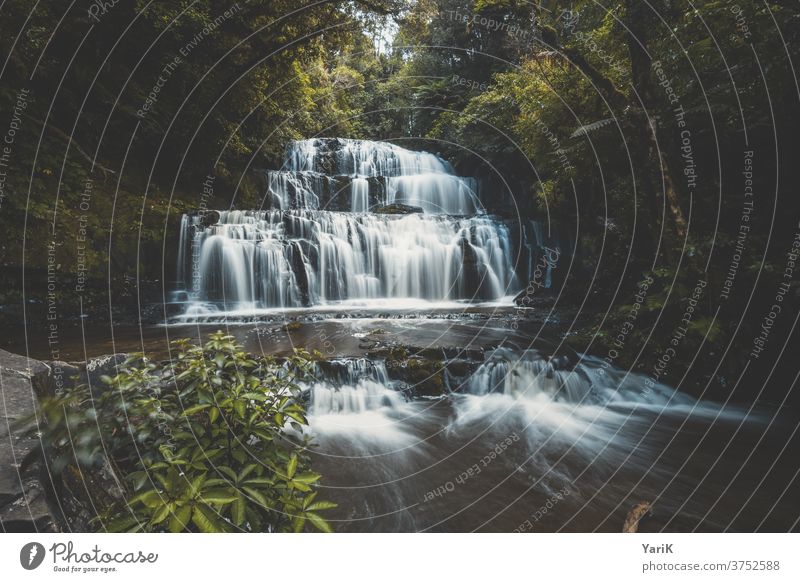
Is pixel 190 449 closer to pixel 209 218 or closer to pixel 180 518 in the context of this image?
pixel 180 518

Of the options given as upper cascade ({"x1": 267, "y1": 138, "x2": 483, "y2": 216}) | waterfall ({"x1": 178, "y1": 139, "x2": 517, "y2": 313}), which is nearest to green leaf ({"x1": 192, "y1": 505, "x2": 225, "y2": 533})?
waterfall ({"x1": 178, "y1": 139, "x2": 517, "y2": 313})

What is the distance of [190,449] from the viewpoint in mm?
1943

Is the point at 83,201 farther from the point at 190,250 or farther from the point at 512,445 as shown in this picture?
the point at 512,445

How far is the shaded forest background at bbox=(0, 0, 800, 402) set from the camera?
227 inches

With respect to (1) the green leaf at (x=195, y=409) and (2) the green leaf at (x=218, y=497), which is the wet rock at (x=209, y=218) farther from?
(2) the green leaf at (x=218, y=497)

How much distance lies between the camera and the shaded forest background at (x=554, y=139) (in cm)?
577

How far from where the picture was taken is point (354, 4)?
10.0 meters

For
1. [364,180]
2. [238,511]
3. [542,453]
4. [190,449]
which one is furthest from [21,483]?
[364,180]

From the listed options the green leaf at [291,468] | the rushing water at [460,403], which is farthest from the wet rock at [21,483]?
the rushing water at [460,403]

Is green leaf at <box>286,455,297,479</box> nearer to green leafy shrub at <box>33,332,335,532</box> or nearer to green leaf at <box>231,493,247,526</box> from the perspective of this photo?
green leafy shrub at <box>33,332,335,532</box>

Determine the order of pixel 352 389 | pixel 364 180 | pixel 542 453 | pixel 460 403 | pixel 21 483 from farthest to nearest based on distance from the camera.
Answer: pixel 364 180, pixel 460 403, pixel 352 389, pixel 542 453, pixel 21 483

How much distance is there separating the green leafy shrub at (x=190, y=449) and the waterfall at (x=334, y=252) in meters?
8.28

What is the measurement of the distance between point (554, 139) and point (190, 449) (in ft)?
37.7
